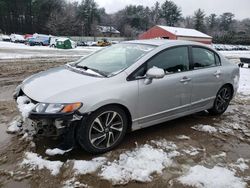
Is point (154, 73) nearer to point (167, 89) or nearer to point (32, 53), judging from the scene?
point (167, 89)

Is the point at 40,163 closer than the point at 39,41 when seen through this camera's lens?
Yes

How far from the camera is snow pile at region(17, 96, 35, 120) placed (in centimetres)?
338

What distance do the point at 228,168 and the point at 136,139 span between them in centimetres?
142

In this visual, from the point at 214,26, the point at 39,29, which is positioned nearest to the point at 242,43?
the point at 214,26

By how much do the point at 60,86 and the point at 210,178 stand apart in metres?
2.28

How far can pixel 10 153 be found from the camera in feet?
11.9

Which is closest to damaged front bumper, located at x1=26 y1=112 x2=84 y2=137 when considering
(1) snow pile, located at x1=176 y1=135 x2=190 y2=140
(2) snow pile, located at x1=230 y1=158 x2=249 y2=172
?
(1) snow pile, located at x1=176 y1=135 x2=190 y2=140

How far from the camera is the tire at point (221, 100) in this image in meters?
5.35

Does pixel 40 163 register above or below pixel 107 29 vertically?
below

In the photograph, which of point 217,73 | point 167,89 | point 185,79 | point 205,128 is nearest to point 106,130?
point 167,89

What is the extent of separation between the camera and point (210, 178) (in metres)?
3.20

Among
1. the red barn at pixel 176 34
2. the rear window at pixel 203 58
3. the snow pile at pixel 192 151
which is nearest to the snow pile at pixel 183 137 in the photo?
the snow pile at pixel 192 151

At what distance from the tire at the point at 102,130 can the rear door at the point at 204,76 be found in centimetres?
163

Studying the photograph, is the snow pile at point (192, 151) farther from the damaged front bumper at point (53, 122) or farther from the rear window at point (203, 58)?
the damaged front bumper at point (53, 122)
